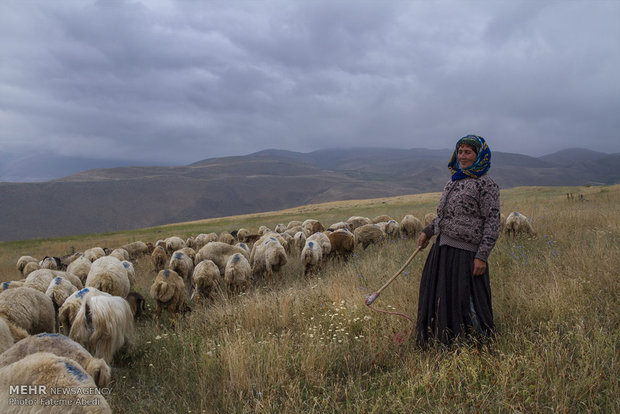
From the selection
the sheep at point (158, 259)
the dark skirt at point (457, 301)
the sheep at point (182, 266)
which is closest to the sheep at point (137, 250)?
the sheep at point (158, 259)

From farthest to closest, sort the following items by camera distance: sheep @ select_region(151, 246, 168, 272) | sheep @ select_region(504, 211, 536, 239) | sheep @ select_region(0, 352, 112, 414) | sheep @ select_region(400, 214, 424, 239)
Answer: sheep @ select_region(400, 214, 424, 239) < sheep @ select_region(151, 246, 168, 272) < sheep @ select_region(504, 211, 536, 239) < sheep @ select_region(0, 352, 112, 414)

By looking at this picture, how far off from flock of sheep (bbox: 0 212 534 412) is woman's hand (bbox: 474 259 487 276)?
11.2 feet

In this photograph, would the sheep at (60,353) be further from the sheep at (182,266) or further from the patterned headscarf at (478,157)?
the sheep at (182,266)

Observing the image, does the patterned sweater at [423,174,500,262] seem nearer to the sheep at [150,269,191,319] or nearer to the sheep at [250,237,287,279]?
the sheep at [150,269,191,319]

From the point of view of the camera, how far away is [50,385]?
2.18m

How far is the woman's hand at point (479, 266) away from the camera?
3318mm

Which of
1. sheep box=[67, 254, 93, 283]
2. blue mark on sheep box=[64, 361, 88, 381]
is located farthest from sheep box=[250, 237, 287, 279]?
blue mark on sheep box=[64, 361, 88, 381]

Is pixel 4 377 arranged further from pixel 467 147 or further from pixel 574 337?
pixel 574 337

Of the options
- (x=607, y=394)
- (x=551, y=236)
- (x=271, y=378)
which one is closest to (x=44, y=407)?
(x=271, y=378)

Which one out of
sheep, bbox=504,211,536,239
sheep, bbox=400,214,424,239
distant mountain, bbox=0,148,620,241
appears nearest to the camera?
sheep, bbox=504,211,536,239

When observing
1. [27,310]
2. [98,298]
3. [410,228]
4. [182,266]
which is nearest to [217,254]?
[182,266]

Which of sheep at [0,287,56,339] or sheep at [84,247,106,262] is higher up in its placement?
sheep at [0,287,56,339]

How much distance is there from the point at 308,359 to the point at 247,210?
116857 mm

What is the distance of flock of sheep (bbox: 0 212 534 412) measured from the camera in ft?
7.77
